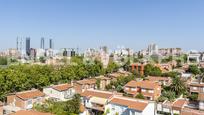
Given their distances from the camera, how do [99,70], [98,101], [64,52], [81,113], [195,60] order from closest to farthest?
[81,113]
[98,101]
[99,70]
[195,60]
[64,52]

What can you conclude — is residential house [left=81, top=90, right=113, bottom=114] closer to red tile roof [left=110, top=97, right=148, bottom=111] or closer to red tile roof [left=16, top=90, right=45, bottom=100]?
red tile roof [left=110, top=97, right=148, bottom=111]

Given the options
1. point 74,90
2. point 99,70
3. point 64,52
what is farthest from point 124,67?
point 64,52

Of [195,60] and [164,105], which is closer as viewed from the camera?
[164,105]

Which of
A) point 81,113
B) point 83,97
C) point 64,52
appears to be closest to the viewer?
point 81,113

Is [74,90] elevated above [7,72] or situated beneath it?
situated beneath

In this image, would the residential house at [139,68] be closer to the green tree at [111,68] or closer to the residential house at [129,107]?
the green tree at [111,68]

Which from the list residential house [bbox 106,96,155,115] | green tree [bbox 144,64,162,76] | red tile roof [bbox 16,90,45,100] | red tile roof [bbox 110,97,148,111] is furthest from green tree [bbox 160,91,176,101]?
red tile roof [bbox 16,90,45,100]

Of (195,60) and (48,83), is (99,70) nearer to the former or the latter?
(48,83)
